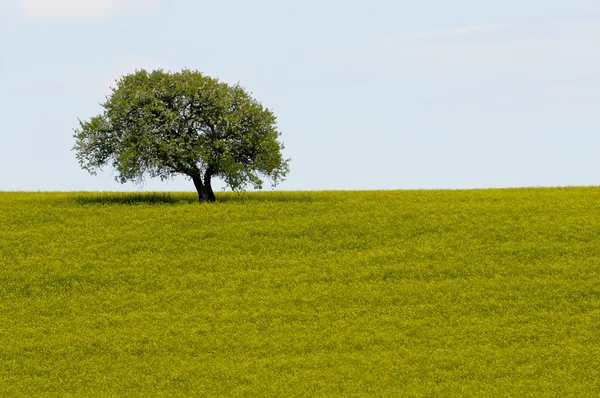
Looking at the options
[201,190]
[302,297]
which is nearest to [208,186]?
[201,190]

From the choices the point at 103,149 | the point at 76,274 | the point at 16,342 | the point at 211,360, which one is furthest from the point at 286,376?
the point at 103,149

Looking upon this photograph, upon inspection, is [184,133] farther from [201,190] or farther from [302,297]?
[302,297]

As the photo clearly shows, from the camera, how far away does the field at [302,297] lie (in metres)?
27.5

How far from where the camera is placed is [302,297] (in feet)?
113

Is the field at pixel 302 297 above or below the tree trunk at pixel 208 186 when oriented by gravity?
below

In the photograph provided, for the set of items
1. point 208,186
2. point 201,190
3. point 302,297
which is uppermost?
point 208,186

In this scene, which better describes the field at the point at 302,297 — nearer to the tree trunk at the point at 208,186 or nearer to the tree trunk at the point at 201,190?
the tree trunk at the point at 208,186

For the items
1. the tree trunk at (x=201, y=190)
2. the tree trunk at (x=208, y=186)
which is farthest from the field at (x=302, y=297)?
the tree trunk at (x=201, y=190)

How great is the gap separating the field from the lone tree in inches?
103

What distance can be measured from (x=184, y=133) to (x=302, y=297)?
63.2 ft

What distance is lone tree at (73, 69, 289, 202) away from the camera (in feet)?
163

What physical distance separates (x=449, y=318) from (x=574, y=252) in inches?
472

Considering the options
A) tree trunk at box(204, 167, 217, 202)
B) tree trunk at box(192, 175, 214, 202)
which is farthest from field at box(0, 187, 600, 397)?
tree trunk at box(192, 175, 214, 202)

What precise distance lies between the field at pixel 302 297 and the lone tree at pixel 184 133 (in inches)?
103
